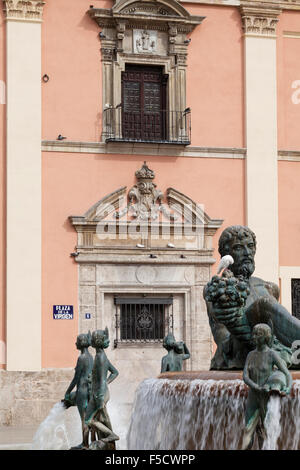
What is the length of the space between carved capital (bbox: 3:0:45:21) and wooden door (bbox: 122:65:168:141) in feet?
6.42

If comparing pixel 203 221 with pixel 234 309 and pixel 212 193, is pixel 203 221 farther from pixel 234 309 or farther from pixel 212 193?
pixel 234 309

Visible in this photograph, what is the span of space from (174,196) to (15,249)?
3120 millimetres

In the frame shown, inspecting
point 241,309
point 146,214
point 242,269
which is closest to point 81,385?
point 242,269

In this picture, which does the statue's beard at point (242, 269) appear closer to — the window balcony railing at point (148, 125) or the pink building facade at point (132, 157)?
the pink building facade at point (132, 157)

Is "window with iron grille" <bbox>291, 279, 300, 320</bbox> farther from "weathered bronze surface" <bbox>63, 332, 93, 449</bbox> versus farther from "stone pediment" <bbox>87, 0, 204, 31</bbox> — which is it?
"weathered bronze surface" <bbox>63, 332, 93, 449</bbox>

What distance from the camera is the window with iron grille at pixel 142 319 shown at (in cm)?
1944

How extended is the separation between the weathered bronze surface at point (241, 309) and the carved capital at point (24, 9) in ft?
38.8

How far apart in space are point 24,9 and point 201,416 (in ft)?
44.4

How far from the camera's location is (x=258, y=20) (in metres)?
20.6

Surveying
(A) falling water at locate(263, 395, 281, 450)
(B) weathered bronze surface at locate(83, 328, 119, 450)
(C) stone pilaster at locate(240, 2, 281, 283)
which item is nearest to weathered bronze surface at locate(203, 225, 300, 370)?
→ (A) falling water at locate(263, 395, 281, 450)

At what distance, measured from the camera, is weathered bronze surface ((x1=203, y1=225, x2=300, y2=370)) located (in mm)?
7598

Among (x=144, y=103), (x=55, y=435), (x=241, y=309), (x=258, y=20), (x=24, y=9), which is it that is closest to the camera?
(x=241, y=309)

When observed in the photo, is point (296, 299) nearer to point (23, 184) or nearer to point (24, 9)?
point (23, 184)

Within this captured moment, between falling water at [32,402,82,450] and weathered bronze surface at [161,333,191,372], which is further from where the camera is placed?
weathered bronze surface at [161,333,191,372]
